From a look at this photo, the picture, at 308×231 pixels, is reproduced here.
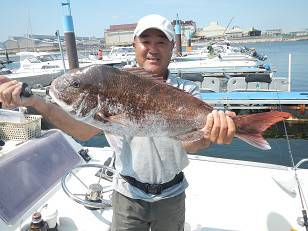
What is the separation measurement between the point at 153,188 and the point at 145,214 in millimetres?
282

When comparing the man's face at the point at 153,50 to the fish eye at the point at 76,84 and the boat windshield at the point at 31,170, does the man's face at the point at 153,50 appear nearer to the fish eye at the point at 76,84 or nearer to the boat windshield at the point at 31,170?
the fish eye at the point at 76,84

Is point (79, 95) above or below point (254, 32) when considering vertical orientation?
below

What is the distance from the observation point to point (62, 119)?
2877mm

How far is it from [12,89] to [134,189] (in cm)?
136

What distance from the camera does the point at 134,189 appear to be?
2842mm

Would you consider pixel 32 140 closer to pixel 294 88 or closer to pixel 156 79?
pixel 156 79

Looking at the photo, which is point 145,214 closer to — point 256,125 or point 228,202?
point 256,125

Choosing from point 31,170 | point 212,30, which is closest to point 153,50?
point 31,170

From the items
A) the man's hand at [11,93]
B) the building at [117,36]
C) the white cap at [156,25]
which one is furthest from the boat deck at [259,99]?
the building at [117,36]

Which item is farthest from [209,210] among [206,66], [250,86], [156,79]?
[206,66]

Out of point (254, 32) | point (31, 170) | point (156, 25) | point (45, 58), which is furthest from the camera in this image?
point (254, 32)

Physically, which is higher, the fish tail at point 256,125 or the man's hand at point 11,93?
the man's hand at point 11,93

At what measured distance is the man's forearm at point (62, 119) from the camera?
276 centimetres

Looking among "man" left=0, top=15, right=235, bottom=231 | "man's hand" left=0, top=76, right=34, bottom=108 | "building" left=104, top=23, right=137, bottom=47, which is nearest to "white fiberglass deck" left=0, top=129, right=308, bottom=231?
"man" left=0, top=15, right=235, bottom=231
